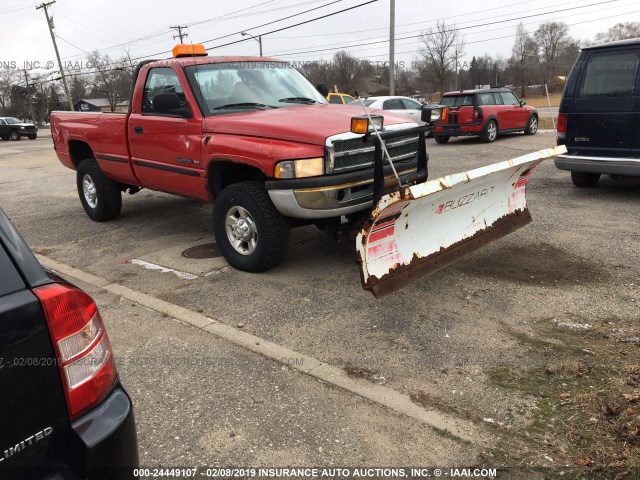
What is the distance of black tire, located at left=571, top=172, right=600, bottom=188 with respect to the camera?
27.8ft

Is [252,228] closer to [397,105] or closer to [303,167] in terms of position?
[303,167]

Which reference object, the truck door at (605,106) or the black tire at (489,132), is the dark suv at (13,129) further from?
the truck door at (605,106)

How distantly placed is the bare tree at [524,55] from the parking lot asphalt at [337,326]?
237 ft

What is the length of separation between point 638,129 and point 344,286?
16.1ft

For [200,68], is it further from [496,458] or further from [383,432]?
[496,458]

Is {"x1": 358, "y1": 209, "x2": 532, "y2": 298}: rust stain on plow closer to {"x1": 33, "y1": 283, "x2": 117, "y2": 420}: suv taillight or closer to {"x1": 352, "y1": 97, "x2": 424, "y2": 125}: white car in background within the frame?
{"x1": 33, "y1": 283, "x2": 117, "y2": 420}: suv taillight

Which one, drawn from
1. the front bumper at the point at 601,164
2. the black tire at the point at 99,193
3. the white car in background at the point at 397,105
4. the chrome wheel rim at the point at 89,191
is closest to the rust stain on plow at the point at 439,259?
the front bumper at the point at 601,164

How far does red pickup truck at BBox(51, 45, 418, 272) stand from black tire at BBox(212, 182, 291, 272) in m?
0.01

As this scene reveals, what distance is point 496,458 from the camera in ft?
8.63

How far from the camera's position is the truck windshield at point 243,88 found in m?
5.60

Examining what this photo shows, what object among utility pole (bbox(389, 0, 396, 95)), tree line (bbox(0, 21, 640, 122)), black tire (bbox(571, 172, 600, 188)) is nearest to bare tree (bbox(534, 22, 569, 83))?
tree line (bbox(0, 21, 640, 122))

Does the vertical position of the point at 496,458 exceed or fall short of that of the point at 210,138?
it falls short

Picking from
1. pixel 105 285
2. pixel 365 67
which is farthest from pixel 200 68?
pixel 365 67

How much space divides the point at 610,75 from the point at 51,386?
803cm
